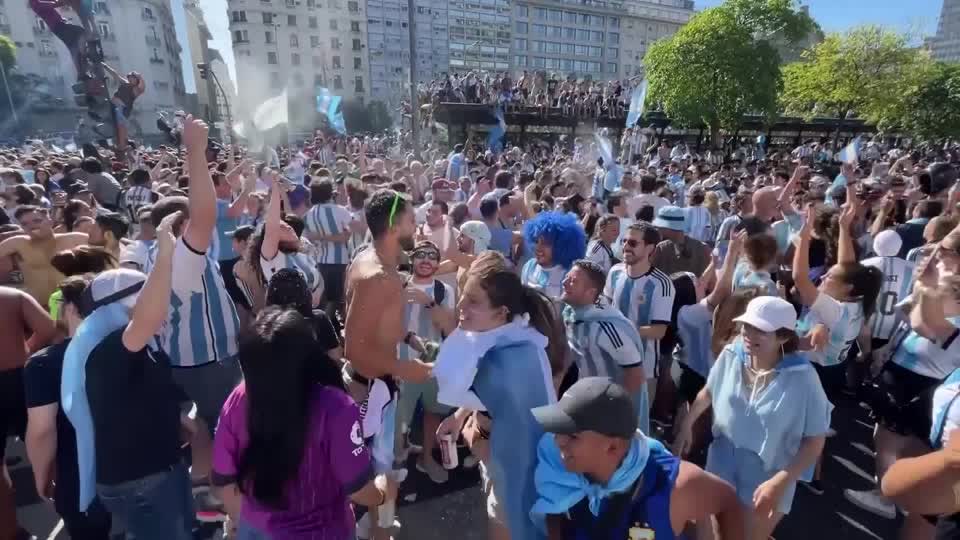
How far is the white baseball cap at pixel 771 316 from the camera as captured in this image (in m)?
2.40

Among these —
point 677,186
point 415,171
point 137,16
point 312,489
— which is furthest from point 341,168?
point 137,16

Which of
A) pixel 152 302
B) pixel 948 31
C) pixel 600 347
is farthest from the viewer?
pixel 948 31

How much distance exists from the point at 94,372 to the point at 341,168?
9120mm

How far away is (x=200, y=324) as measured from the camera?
329cm

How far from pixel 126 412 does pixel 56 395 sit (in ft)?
1.31

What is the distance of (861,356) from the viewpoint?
439 centimetres

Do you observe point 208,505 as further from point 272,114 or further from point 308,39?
point 308,39

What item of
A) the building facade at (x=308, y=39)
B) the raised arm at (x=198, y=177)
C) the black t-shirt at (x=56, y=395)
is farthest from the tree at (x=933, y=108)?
the building facade at (x=308, y=39)

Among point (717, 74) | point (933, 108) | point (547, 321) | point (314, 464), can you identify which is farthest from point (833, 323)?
point (933, 108)

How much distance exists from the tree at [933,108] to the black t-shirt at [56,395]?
1186 inches

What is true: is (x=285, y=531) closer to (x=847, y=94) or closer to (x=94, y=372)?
(x=94, y=372)

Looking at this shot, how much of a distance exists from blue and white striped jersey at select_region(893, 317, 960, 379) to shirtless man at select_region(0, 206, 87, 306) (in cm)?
572

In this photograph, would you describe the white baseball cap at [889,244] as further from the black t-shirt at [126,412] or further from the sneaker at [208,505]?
the sneaker at [208,505]

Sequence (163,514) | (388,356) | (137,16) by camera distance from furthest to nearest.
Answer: (137,16)
(388,356)
(163,514)
